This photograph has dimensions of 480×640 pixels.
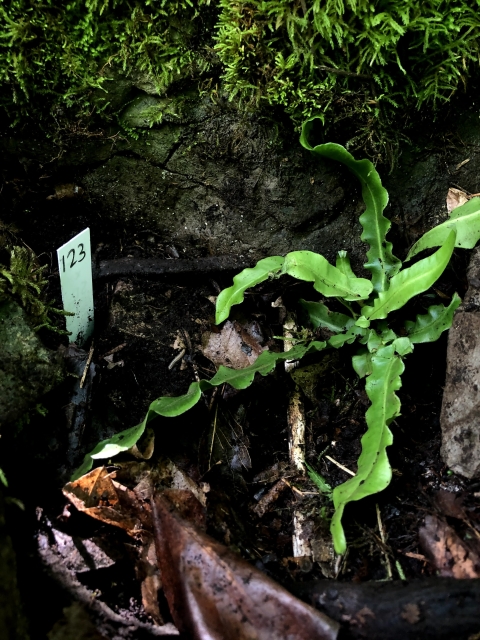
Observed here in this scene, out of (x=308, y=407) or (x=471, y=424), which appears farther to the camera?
(x=308, y=407)

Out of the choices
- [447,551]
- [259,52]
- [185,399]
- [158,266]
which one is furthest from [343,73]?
[447,551]

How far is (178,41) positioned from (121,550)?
180cm

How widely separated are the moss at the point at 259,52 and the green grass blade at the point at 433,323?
0.76 m

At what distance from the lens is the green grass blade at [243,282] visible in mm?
2107

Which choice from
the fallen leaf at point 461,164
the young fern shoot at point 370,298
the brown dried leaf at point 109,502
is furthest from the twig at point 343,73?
the brown dried leaf at point 109,502

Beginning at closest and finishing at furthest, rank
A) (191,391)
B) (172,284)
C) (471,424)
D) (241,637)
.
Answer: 1. (241,637)
2. (471,424)
3. (191,391)
4. (172,284)

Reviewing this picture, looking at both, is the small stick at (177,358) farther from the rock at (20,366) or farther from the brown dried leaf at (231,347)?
the rock at (20,366)

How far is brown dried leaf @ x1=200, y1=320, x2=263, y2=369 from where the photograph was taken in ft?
7.20

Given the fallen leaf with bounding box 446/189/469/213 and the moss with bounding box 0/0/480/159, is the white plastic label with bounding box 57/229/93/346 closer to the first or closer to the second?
the moss with bounding box 0/0/480/159

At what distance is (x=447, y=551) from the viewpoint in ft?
5.04

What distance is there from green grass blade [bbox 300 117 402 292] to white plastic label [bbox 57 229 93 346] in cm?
94

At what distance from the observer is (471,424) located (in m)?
1.76

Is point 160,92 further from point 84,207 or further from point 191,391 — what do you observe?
point 191,391

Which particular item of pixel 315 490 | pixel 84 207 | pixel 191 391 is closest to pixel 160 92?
pixel 84 207
